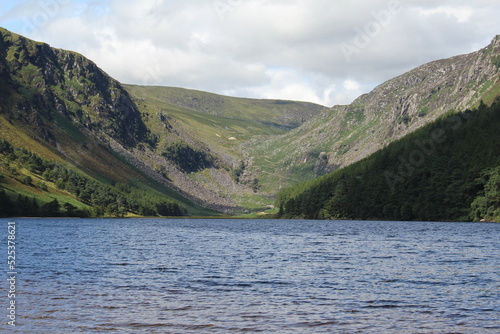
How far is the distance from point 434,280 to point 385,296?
11.1 metres

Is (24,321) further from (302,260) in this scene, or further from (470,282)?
(302,260)

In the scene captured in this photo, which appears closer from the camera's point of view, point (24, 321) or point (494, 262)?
point (24, 321)

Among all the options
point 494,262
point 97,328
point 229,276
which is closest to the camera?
point 97,328

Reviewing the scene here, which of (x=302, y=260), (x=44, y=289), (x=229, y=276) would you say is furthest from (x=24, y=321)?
(x=302, y=260)

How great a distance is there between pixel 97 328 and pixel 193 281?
21069 mm

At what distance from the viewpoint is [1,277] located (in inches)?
2094

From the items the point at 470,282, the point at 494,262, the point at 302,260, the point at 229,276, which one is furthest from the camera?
the point at 302,260

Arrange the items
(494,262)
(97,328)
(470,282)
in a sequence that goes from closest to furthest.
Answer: (97,328) < (470,282) < (494,262)

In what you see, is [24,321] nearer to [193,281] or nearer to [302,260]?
[193,281]

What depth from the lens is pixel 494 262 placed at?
65938 millimetres

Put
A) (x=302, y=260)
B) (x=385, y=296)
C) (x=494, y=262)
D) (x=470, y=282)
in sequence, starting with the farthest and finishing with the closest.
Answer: (x=302, y=260) < (x=494, y=262) < (x=470, y=282) < (x=385, y=296)

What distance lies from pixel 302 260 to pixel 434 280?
23.1 metres

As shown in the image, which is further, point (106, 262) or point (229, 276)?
point (106, 262)

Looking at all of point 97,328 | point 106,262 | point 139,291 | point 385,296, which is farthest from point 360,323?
point 106,262
